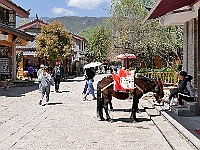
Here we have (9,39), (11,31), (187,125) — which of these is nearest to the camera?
(187,125)

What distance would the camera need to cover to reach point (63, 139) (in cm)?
757

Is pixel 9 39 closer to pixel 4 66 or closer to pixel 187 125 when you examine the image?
pixel 4 66

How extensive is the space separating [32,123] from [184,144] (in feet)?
14.4

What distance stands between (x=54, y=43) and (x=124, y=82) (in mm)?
24232

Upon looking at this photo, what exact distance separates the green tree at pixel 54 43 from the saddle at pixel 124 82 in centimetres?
2385

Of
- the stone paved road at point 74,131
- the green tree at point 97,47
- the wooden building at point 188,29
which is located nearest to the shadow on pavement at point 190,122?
the stone paved road at point 74,131

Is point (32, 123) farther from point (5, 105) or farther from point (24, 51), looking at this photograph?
point (24, 51)

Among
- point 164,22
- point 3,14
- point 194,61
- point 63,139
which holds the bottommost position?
point 63,139

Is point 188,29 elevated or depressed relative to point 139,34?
depressed

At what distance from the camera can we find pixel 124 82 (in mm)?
9414

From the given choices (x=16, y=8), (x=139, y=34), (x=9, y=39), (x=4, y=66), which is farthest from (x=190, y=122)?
(x=16, y=8)

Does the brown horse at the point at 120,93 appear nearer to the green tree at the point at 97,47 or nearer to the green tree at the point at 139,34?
the green tree at the point at 139,34

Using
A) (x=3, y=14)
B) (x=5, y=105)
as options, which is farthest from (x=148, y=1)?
(x=5, y=105)

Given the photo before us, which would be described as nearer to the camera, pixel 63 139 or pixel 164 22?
pixel 63 139
